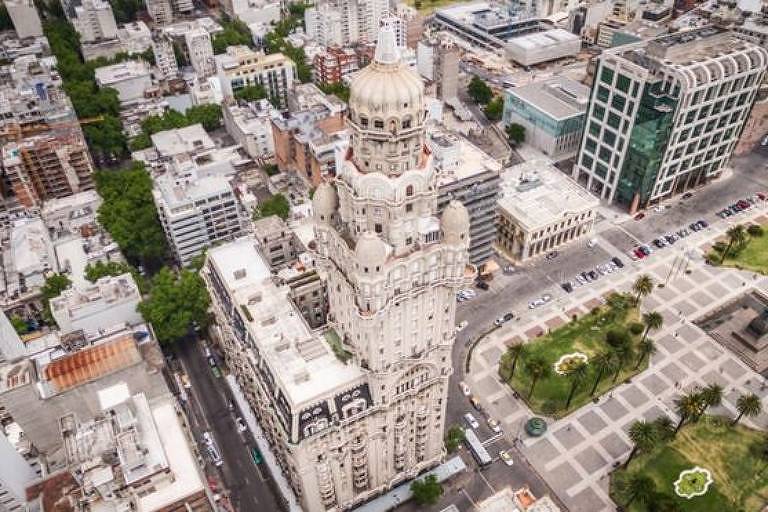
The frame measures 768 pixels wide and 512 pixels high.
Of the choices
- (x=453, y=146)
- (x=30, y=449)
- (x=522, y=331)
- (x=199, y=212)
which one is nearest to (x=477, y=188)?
(x=453, y=146)

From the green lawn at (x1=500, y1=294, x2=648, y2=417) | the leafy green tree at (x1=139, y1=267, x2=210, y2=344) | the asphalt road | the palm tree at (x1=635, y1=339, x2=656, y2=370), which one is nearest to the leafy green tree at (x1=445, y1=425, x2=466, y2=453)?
the green lawn at (x1=500, y1=294, x2=648, y2=417)

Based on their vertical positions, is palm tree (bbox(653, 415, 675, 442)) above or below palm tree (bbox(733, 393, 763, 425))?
below

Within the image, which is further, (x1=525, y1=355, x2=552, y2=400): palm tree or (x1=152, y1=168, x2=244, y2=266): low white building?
(x1=152, y1=168, x2=244, y2=266): low white building

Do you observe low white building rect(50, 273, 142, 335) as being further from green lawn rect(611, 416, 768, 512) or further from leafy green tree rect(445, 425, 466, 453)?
green lawn rect(611, 416, 768, 512)

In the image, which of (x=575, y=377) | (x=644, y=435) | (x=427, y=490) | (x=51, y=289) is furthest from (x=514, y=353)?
(x=51, y=289)

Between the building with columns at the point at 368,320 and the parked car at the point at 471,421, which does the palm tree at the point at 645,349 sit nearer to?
the parked car at the point at 471,421

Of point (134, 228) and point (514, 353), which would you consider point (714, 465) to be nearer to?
point (514, 353)

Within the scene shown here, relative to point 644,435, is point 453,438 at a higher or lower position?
lower
